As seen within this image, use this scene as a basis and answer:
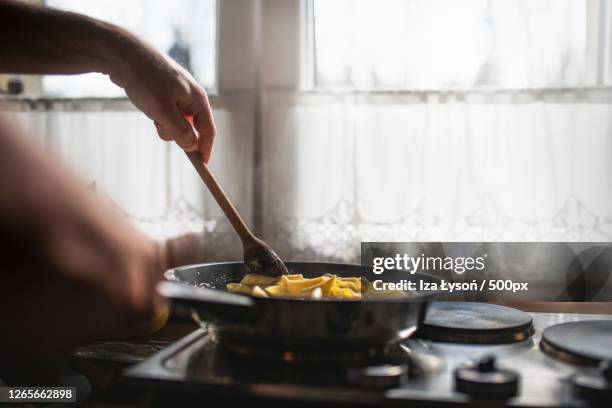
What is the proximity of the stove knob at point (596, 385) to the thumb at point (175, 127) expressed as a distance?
28.1 inches

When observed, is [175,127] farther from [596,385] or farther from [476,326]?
[596,385]

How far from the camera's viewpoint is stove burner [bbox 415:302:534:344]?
84 centimetres

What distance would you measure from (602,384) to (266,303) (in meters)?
0.37

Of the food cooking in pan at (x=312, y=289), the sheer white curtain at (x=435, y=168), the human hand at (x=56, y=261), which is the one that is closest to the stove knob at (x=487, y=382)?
the food cooking in pan at (x=312, y=289)

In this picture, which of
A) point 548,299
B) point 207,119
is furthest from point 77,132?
point 548,299

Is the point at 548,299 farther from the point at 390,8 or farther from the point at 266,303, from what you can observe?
the point at 266,303

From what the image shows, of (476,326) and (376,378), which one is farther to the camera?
(476,326)

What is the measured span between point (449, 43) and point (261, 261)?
860 millimetres

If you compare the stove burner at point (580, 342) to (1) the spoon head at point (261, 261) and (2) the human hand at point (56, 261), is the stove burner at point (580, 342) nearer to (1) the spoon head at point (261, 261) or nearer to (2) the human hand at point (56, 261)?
(1) the spoon head at point (261, 261)

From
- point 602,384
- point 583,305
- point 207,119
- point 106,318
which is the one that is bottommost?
point 583,305

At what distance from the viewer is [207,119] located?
42.1 inches

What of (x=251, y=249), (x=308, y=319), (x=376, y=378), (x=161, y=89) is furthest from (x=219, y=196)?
(x=376, y=378)

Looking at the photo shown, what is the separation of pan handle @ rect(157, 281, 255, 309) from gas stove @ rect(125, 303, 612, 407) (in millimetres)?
83

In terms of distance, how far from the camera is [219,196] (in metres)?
1.05
